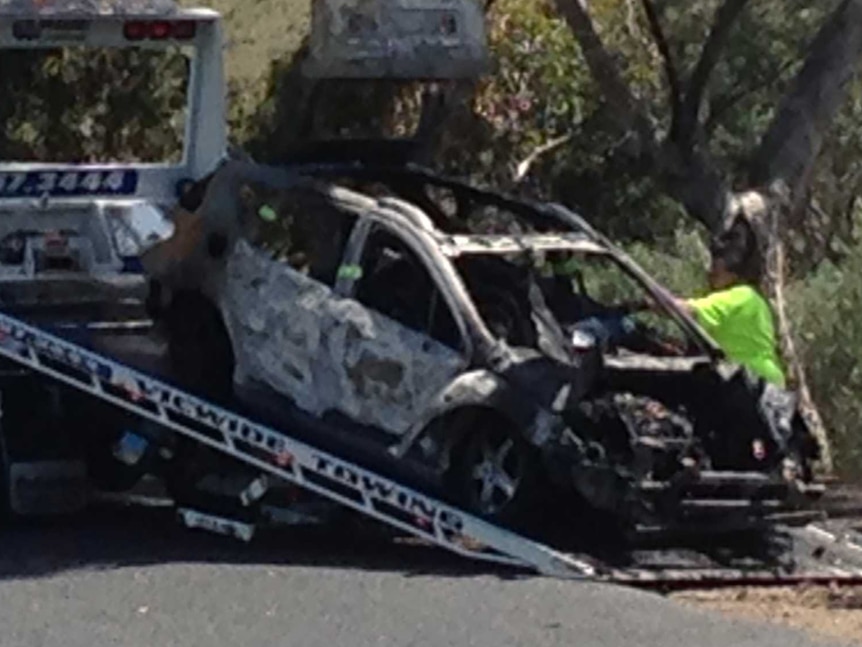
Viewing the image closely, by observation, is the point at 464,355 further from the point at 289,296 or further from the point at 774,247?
the point at 774,247

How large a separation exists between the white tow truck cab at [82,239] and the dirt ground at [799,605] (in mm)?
3771

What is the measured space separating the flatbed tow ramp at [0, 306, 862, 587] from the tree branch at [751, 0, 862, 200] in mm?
3142

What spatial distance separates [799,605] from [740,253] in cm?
366

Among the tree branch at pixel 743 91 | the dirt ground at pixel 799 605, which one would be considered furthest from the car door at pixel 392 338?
the tree branch at pixel 743 91

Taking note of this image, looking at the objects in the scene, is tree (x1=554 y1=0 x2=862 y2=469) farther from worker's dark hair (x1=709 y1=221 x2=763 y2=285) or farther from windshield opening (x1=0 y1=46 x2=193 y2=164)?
windshield opening (x1=0 y1=46 x2=193 y2=164)

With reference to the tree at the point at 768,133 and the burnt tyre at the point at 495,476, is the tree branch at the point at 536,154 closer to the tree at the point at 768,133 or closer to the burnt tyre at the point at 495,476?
the tree at the point at 768,133

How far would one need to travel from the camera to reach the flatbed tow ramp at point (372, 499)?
13406 millimetres

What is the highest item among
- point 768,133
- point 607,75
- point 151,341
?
point 607,75

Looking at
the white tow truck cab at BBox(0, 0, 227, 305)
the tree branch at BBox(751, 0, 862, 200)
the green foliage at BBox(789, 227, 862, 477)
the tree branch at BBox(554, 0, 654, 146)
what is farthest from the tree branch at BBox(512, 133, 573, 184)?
the white tow truck cab at BBox(0, 0, 227, 305)

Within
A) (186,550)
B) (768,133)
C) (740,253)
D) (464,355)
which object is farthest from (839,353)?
(186,550)

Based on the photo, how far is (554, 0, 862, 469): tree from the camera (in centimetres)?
1719

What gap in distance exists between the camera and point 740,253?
642 inches

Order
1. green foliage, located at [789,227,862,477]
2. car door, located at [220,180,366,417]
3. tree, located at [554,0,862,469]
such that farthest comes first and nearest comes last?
green foliage, located at [789,227,862,477] < tree, located at [554,0,862,469] < car door, located at [220,180,366,417]

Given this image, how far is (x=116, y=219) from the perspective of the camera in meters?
16.4
